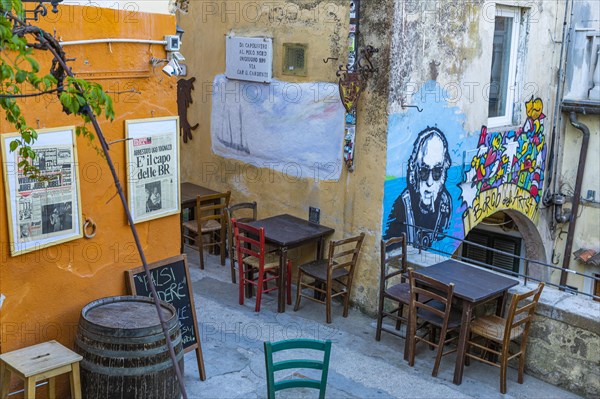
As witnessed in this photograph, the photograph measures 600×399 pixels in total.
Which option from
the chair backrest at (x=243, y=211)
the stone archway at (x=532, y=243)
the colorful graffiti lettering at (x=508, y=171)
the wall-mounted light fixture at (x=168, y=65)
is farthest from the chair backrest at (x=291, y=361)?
the stone archway at (x=532, y=243)

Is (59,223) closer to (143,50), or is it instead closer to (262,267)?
(143,50)

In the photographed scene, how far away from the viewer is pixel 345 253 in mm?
7898

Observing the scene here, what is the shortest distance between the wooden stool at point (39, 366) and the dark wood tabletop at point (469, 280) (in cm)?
355

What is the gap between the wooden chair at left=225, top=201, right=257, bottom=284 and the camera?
29.2 ft

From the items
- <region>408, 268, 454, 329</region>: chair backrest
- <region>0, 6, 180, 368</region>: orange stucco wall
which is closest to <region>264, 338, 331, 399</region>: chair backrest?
<region>0, 6, 180, 368</region>: orange stucco wall

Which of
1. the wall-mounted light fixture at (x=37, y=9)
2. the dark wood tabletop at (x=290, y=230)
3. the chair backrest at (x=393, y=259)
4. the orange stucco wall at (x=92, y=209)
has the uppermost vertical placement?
the wall-mounted light fixture at (x=37, y=9)

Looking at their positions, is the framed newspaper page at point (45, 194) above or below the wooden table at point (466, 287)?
above

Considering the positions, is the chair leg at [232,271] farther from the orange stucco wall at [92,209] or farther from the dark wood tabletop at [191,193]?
the orange stucco wall at [92,209]

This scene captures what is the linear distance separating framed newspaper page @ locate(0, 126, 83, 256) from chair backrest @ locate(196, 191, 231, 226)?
3.66m

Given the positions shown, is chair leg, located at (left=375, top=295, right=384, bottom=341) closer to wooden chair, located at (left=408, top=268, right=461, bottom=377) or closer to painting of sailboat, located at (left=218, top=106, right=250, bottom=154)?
wooden chair, located at (left=408, top=268, right=461, bottom=377)

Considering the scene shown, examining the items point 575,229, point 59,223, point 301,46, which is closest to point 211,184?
point 301,46

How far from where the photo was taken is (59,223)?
5.41 m

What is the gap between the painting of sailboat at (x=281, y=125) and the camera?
8.56m

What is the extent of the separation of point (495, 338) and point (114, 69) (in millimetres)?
4283
